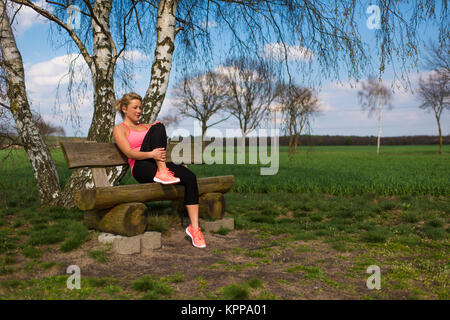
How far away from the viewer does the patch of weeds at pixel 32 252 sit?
367cm

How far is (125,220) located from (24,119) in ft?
10.2

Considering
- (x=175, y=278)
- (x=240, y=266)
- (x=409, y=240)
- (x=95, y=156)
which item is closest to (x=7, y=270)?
(x=95, y=156)

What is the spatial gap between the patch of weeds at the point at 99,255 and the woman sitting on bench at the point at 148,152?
93 centimetres

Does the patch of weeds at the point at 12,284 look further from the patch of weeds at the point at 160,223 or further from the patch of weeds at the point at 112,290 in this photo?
the patch of weeds at the point at 160,223

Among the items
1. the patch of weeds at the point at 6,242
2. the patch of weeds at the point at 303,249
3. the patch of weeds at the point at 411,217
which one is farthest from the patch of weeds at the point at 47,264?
→ the patch of weeds at the point at 411,217

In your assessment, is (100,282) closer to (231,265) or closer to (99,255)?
(99,255)

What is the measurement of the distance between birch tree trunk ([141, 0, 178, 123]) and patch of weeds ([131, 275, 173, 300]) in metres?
2.86

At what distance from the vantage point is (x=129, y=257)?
3746 mm

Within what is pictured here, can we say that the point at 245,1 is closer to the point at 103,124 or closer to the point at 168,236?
the point at 103,124

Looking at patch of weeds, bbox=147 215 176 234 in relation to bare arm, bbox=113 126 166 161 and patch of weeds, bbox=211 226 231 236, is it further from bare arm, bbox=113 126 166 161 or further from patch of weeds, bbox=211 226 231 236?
bare arm, bbox=113 126 166 161

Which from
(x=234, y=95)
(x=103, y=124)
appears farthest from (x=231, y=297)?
(x=234, y=95)

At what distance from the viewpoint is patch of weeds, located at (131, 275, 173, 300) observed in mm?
2705

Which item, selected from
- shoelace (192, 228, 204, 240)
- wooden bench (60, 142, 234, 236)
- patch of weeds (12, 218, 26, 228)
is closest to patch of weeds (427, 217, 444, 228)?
shoelace (192, 228, 204, 240)
